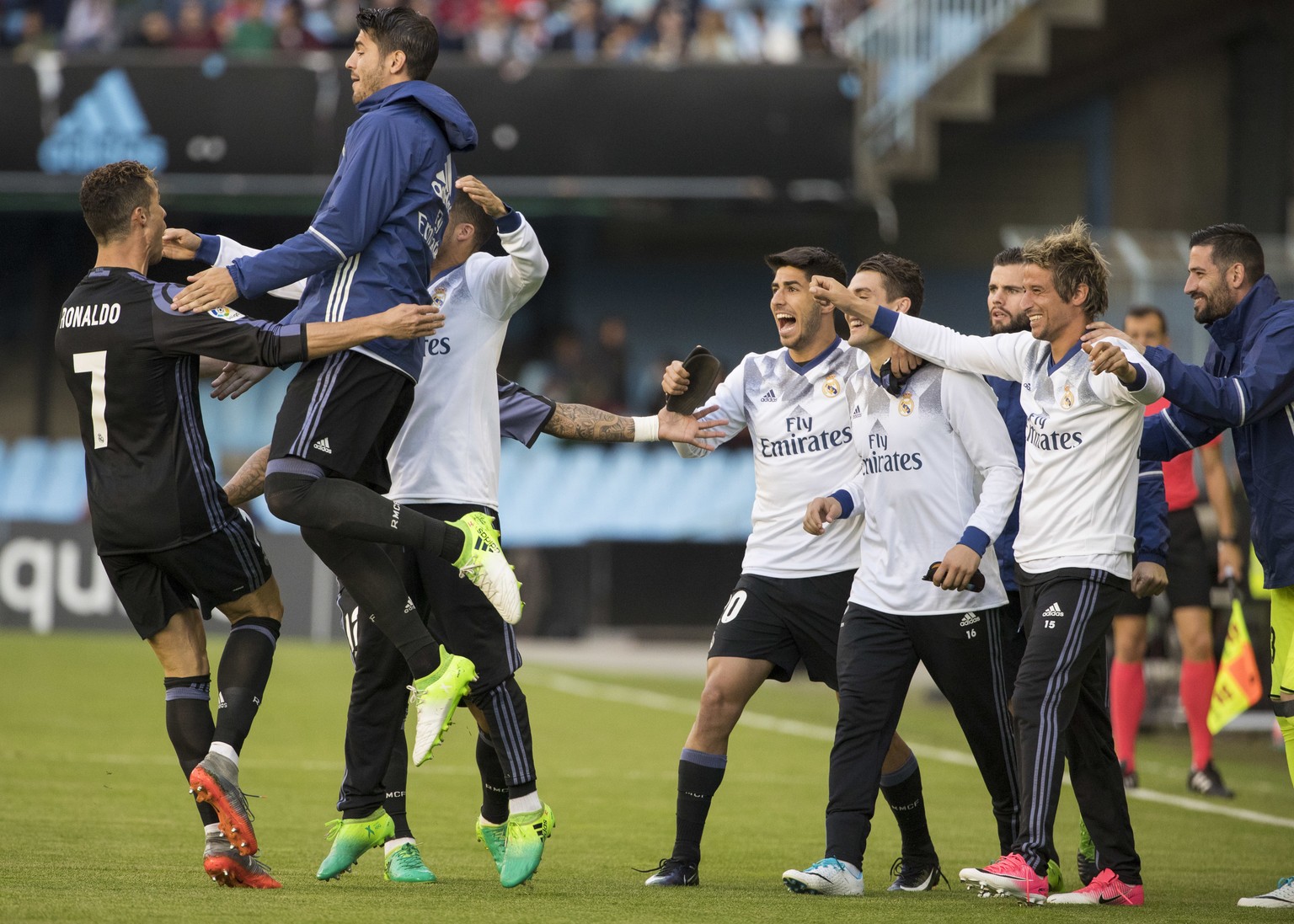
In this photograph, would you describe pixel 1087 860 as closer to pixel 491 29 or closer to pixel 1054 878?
pixel 1054 878

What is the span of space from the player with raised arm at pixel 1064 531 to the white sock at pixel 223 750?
2.55 metres

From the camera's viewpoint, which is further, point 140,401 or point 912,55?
point 912,55

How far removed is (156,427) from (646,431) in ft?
5.96

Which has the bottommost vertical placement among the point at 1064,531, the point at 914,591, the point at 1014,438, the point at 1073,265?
the point at 914,591

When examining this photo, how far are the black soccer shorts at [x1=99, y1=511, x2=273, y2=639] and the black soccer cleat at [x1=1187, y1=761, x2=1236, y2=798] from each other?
586 cm

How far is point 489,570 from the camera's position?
5570mm

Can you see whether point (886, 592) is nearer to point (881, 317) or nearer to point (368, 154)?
point (881, 317)

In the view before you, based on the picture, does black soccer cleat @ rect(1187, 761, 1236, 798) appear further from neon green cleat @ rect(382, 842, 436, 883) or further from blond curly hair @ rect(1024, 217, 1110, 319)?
neon green cleat @ rect(382, 842, 436, 883)

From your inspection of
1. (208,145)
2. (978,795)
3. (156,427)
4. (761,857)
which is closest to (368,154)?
(156,427)

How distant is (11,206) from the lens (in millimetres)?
22594

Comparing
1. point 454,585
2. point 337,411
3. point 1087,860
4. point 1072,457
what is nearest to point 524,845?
point 454,585

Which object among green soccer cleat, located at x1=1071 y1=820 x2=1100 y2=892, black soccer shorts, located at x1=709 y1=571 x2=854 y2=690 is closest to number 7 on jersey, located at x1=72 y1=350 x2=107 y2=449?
black soccer shorts, located at x1=709 y1=571 x2=854 y2=690

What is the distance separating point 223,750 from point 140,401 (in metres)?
1.23

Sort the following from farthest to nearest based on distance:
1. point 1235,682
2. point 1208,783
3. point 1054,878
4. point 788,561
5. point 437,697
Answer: point 1208,783, point 1235,682, point 788,561, point 1054,878, point 437,697
